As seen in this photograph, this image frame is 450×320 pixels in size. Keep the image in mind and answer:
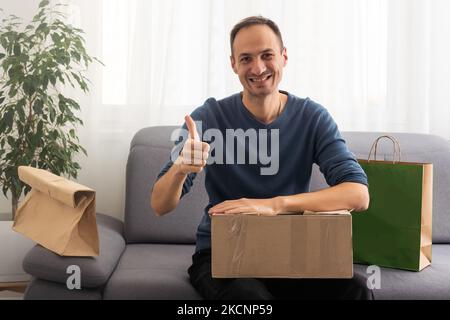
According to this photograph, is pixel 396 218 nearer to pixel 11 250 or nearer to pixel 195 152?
pixel 195 152

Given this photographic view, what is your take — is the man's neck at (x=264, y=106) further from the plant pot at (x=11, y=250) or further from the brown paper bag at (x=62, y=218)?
the plant pot at (x=11, y=250)

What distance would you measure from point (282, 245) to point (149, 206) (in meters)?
1.12

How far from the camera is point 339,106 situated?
10.2ft

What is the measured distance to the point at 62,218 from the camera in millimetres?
2084

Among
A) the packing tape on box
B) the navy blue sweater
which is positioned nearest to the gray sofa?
the navy blue sweater

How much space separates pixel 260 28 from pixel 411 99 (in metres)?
1.34

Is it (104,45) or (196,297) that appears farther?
(104,45)

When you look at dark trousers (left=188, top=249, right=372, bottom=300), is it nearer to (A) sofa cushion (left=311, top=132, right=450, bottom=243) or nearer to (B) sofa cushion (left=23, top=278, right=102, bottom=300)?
(B) sofa cushion (left=23, top=278, right=102, bottom=300)

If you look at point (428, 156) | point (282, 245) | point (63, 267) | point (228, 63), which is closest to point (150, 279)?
point (63, 267)

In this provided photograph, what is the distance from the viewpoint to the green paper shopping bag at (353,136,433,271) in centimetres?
212

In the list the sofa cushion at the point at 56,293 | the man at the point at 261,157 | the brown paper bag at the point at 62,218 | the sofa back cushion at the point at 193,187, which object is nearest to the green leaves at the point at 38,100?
the sofa back cushion at the point at 193,187

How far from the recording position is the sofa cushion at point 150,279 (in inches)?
80.6
